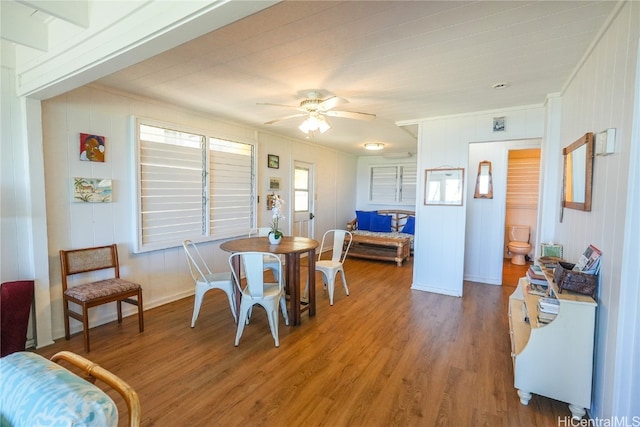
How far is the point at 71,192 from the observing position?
2.77 m

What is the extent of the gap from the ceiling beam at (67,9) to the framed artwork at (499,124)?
3885 mm

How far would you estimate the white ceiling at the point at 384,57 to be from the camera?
1.70 m

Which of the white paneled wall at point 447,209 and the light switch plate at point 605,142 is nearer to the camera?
the light switch plate at point 605,142

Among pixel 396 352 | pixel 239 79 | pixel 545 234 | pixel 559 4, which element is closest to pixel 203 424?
pixel 396 352

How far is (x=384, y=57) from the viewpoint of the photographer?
2.23 meters

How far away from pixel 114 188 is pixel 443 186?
3.80 meters

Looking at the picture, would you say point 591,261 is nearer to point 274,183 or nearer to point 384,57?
point 384,57

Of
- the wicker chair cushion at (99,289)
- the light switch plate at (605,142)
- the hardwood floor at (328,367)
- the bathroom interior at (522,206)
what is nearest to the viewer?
the light switch plate at (605,142)

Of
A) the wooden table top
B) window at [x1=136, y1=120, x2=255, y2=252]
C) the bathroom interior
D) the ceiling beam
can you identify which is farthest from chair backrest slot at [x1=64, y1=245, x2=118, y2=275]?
the bathroom interior

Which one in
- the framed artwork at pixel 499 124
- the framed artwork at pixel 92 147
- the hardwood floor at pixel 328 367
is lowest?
the hardwood floor at pixel 328 367

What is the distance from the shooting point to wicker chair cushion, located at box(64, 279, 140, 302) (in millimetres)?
2523

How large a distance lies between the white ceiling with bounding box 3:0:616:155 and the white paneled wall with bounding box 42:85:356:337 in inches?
10.7

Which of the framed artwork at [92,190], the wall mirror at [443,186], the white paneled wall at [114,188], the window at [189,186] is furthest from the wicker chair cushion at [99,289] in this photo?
the wall mirror at [443,186]

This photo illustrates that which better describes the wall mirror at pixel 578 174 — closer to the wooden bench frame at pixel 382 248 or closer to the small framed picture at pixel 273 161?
the wooden bench frame at pixel 382 248
